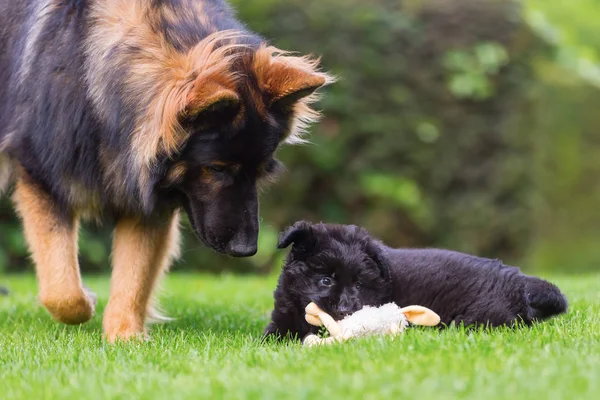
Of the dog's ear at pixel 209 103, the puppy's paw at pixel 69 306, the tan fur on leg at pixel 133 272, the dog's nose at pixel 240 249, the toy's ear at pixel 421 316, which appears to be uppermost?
the dog's ear at pixel 209 103

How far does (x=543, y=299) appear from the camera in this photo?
14.5 feet

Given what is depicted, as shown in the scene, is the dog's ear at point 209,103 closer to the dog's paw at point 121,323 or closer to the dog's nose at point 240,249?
the dog's nose at point 240,249

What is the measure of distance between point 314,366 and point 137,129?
174cm

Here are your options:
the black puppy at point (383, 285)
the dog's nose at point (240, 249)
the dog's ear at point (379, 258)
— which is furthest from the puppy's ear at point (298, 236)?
the dog's ear at point (379, 258)

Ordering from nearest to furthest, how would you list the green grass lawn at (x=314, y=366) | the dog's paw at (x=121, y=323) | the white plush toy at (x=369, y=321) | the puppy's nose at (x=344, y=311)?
the green grass lawn at (x=314, y=366) → the white plush toy at (x=369, y=321) → the puppy's nose at (x=344, y=311) → the dog's paw at (x=121, y=323)

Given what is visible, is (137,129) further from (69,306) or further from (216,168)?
(69,306)

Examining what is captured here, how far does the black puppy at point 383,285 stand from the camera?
4273 mm

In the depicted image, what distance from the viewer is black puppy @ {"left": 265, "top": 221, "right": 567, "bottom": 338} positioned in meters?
4.27

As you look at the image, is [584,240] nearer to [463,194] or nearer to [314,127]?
[463,194]

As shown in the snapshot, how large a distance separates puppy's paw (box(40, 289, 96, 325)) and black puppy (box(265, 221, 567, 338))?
4.15ft

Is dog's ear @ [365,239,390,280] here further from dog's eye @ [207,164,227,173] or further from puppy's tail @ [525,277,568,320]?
dog's eye @ [207,164,227,173]

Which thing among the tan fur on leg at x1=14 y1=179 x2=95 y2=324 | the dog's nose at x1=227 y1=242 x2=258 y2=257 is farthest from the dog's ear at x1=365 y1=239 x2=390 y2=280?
the tan fur on leg at x1=14 y1=179 x2=95 y2=324

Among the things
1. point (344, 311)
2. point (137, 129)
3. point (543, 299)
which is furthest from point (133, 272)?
point (543, 299)

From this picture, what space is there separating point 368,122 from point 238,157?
6.82m
